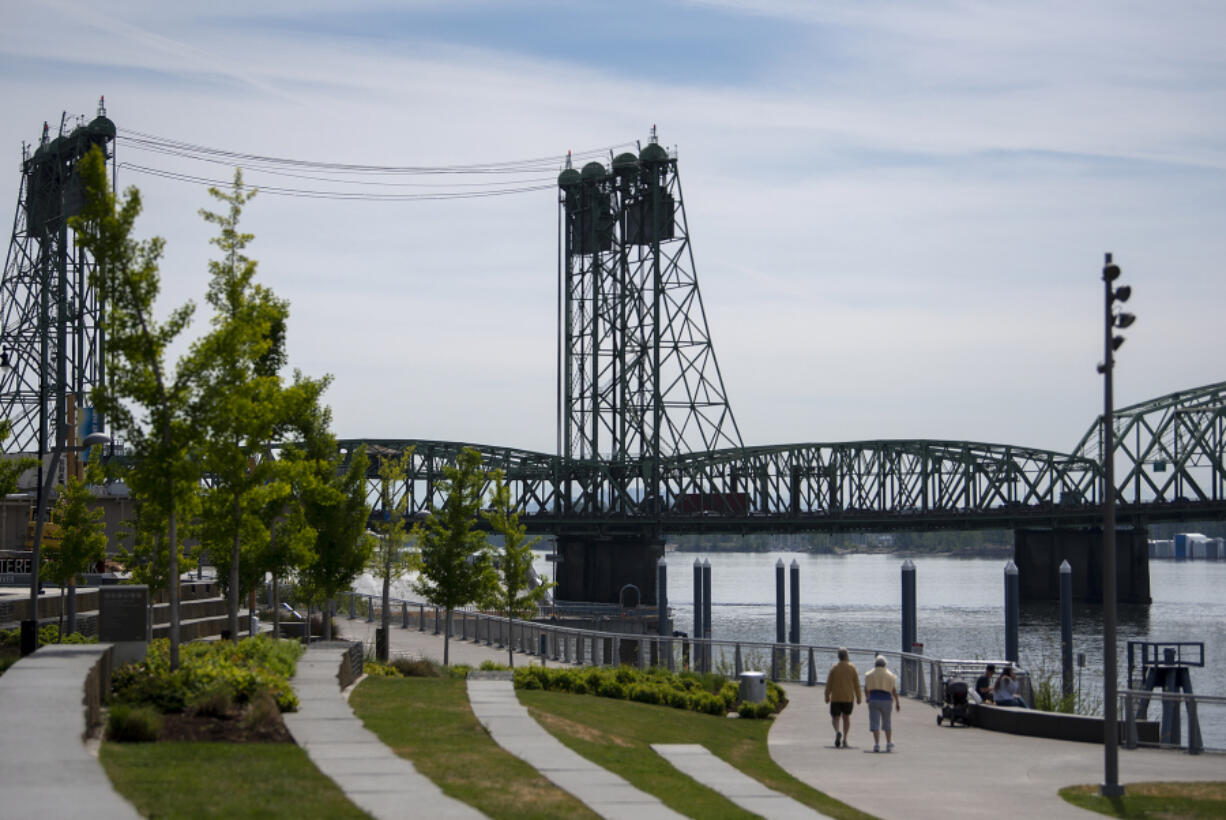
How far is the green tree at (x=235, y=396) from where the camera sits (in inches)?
846

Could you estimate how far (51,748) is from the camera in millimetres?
14344

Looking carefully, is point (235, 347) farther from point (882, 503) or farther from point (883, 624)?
point (882, 503)

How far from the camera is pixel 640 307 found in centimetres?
11762

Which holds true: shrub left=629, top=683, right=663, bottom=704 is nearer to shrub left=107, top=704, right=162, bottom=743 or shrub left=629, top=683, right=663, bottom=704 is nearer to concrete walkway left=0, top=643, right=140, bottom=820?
concrete walkway left=0, top=643, right=140, bottom=820

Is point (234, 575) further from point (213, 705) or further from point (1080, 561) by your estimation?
point (1080, 561)

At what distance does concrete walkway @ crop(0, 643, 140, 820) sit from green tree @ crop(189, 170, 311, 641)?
3.87 meters

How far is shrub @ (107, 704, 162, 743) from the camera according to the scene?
16.4 m

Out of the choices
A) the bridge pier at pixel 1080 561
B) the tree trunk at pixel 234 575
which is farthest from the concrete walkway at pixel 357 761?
the bridge pier at pixel 1080 561

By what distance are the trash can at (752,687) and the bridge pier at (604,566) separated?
87637 mm

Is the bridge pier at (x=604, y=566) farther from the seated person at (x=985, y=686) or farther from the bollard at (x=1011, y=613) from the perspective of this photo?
the seated person at (x=985, y=686)

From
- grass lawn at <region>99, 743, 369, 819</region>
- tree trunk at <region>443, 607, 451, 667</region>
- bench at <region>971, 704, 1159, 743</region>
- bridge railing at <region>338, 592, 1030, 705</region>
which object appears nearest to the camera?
grass lawn at <region>99, 743, 369, 819</region>

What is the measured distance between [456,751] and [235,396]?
7134mm

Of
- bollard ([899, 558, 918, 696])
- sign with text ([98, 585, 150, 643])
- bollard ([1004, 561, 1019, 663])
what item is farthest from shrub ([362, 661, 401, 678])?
bollard ([899, 558, 918, 696])

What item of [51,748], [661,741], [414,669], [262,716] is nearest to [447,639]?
[414,669]
